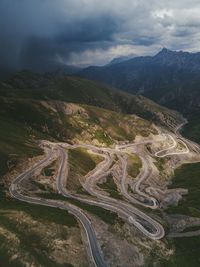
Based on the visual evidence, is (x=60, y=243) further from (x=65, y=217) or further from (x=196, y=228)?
(x=196, y=228)

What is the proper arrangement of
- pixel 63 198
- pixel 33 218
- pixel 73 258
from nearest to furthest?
1. pixel 73 258
2. pixel 33 218
3. pixel 63 198

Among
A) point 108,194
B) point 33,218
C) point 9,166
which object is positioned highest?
point 33,218

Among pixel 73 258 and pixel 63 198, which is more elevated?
pixel 73 258

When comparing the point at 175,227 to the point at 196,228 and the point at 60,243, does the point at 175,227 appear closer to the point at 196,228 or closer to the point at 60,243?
the point at 196,228

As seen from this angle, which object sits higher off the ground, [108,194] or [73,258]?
[73,258]

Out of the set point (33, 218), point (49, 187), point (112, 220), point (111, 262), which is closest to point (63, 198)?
point (49, 187)

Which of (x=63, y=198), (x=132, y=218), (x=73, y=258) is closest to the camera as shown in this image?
(x=73, y=258)

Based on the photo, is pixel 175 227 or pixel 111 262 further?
pixel 175 227

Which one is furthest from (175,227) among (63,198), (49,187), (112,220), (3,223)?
(3,223)

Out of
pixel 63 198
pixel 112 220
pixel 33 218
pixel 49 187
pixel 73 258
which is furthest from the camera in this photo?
pixel 49 187

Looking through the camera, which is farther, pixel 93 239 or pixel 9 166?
pixel 9 166
